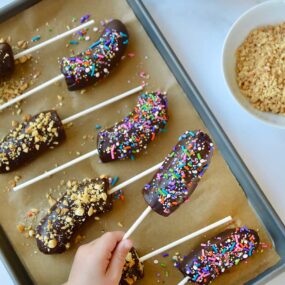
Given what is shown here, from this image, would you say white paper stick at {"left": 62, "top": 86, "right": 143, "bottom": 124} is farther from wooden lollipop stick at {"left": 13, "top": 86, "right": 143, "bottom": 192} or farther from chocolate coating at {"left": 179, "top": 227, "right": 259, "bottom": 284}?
chocolate coating at {"left": 179, "top": 227, "right": 259, "bottom": 284}

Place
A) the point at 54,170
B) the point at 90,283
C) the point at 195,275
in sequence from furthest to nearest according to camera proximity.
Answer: the point at 54,170 → the point at 195,275 → the point at 90,283

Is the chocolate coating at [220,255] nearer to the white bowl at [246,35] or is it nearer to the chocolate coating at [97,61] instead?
the white bowl at [246,35]

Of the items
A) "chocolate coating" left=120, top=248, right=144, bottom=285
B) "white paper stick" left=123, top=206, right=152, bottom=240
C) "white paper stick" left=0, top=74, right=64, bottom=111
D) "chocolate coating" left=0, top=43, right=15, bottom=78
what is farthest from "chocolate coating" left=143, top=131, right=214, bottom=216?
"chocolate coating" left=0, top=43, right=15, bottom=78

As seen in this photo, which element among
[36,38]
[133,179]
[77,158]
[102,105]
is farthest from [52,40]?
[133,179]

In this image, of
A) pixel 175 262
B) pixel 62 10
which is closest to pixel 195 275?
pixel 175 262

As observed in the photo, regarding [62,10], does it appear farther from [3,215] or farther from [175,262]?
[175,262]

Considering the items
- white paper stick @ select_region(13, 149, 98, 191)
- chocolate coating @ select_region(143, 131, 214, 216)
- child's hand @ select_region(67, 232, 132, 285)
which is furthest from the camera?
white paper stick @ select_region(13, 149, 98, 191)
